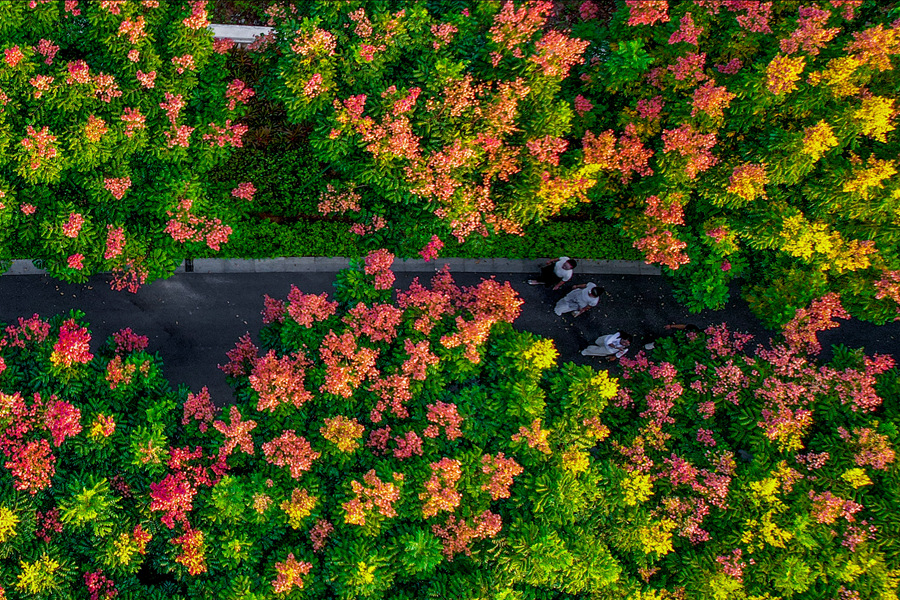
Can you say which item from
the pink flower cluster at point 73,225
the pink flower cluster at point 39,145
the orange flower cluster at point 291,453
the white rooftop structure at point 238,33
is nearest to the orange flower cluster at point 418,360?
the orange flower cluster at point 291,453

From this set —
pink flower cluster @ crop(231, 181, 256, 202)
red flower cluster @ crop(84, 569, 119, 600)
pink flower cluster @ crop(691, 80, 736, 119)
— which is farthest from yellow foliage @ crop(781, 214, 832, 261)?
red flower cluster @ crop(84, 569, 119, 600)

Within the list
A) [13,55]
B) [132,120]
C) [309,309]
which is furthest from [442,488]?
[13,55]

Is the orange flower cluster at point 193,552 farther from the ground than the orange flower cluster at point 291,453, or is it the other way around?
the orange flower cluster at point 291,453

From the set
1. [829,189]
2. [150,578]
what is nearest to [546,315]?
[829,189]

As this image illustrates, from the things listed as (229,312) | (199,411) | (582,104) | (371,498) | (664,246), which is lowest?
(229,312)

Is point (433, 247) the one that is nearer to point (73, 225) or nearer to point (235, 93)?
point (235, 93)

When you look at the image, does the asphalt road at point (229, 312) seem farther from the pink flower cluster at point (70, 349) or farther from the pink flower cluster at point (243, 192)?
the pink flower cluster at point (70, 349)
